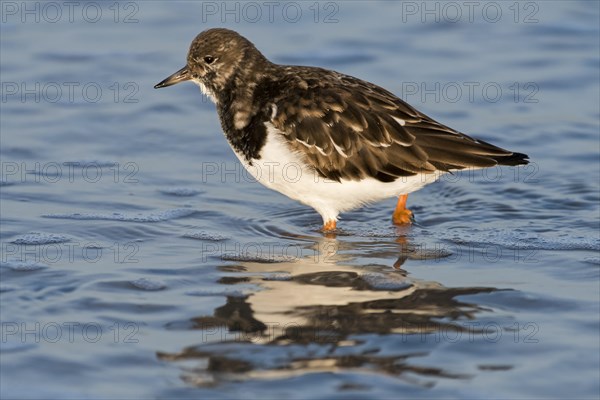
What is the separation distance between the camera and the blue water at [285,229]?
604cm

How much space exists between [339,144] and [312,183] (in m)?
0.34

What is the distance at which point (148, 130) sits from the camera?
10.6m

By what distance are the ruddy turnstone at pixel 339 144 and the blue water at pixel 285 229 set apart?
0.46 metres

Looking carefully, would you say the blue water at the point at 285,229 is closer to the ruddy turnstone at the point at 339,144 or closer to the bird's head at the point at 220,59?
the ruddy turnstone at the point at 339,144

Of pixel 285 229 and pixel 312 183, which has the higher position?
pixel 312 183

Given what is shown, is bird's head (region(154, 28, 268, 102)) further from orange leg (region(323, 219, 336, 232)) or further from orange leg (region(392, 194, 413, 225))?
orange leg (region(392, 194, 413, 225))

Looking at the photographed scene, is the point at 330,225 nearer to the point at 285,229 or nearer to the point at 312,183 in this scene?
the point at 285,229

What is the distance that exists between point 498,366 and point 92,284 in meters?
2.64

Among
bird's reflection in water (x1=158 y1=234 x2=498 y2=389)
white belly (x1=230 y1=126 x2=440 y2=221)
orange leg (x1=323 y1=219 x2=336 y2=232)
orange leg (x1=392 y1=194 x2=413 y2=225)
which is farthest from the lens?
orange leg (x1=392 y1=194 x2=413 y2=225)

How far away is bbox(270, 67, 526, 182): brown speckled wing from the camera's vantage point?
8164 millimetres

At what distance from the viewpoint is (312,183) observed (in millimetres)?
8250

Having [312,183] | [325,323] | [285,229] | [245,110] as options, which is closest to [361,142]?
[312,183]

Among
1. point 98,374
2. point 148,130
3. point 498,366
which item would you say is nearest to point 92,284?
point 98,374

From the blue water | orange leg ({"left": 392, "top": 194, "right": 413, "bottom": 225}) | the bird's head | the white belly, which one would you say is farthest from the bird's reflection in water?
the bird's head
